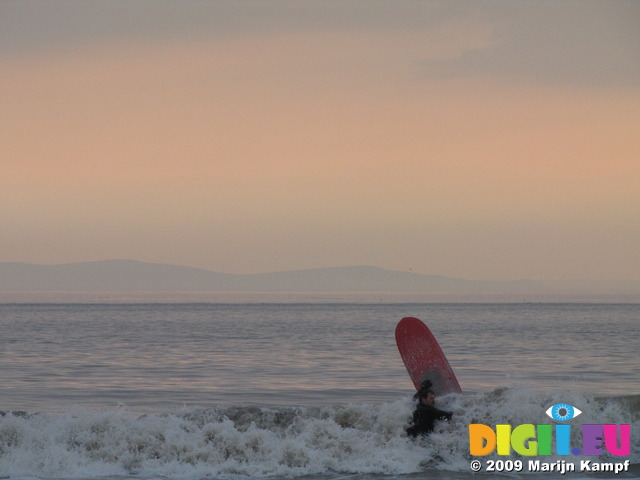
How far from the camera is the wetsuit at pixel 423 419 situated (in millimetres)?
12320

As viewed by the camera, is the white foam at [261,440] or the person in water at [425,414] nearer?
the white foam at [261,440]

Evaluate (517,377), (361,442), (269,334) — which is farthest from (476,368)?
(269,334)

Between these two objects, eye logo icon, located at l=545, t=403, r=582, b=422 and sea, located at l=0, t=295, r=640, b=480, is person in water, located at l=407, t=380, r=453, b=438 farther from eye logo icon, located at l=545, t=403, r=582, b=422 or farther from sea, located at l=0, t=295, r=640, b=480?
eye logo icon, located at l=545, t=403, r=582, b=422

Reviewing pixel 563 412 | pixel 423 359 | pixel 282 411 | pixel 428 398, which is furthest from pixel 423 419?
pixel 282 411

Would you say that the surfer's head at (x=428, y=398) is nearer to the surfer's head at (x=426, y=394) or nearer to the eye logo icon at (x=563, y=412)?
the surfer's head at (x=426, y=394)

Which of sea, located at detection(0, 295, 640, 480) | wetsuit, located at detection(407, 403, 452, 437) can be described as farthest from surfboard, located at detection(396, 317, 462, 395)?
wetsuit, located at detection(407, 403, 452, 437)

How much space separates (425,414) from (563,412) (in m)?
2.52

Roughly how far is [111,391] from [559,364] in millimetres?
14188

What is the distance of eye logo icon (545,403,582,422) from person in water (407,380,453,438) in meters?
1.91

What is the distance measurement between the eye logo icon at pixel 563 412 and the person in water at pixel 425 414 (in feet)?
6.25

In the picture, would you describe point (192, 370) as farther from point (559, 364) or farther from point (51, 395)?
point (559, 364)

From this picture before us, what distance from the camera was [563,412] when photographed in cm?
1301

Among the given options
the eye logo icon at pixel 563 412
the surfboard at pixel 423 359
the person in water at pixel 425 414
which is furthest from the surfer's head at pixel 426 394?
the eye logo icon at pixel 563 412

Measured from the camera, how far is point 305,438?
486 inches
